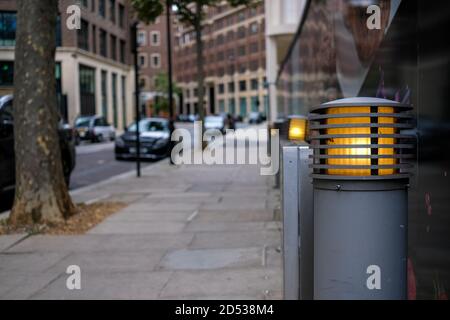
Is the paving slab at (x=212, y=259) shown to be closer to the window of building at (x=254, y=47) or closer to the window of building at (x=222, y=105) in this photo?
the window of building at (x=254, y=47)

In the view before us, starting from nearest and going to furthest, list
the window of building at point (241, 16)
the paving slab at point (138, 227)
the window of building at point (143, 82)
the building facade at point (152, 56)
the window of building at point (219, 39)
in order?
the paving slab at point (138, 227), the window of building at point (143, 82), the building facade at point (152, 56), the window of building at point (241, 16), the window of building at point (219, 39)

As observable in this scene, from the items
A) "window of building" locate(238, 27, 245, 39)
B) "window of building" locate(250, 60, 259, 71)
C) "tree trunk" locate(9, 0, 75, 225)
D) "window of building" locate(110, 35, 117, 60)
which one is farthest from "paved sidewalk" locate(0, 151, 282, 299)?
"window of building" locate(238, 27, 245, 39)

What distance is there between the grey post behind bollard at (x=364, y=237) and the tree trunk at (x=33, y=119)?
6.48m

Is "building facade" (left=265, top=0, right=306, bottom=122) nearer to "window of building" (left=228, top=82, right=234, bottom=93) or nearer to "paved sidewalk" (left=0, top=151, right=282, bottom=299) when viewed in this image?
"paved sidewalk" (left=0, top=151, right=282, bottom=299)

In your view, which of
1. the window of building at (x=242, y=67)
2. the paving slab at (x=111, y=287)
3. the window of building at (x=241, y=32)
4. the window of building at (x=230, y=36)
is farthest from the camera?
the window of building at (x=230, y=36)

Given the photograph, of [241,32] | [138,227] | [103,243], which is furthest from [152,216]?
[241,32]

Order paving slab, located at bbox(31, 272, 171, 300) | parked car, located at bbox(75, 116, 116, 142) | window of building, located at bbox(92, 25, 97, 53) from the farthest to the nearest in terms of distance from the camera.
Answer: window of building, located at bbox(92, 25, 97, 53) → parked car, located at bbox(75, 116, 116, 142) → paving slab, located at bbox(31, 272, 171, 300)

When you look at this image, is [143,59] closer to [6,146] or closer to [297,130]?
[6,146]

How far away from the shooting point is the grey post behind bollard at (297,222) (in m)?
3.30

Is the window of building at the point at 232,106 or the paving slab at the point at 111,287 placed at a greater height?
the window of building at the point at 232,106

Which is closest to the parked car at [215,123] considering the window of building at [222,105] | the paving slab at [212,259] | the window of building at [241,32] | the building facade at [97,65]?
the building facade at [97,65]

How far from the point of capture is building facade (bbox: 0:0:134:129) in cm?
4569

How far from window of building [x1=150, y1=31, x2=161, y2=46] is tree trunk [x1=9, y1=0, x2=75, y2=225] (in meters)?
96.7

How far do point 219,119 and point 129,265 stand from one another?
4326 cm
